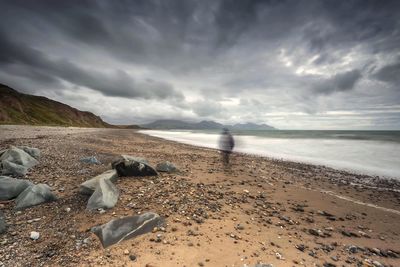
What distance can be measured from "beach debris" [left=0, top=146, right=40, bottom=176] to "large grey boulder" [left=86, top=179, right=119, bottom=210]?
4.63 metres

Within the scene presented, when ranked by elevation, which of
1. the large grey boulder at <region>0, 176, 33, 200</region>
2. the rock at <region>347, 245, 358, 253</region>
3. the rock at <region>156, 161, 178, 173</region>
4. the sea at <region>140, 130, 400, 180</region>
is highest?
the sea at <region>140, 130, 400, 180</region>

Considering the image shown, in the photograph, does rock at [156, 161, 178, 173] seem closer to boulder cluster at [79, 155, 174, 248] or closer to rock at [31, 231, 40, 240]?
boulder cluster at [79, 155, 174, 248]

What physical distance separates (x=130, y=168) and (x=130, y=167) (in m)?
0.05

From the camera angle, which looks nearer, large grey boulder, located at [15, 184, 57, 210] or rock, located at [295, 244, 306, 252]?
rock, located at [295, 244, 306, 252]

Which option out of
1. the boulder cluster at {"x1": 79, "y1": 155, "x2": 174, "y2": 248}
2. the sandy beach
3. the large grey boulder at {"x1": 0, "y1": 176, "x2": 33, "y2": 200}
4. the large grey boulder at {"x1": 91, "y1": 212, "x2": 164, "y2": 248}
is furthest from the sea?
the large grey boulder at {"x1": 0, "y1": 176, "x2": 33, "y2": 200}

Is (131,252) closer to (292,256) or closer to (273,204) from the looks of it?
(292,256)

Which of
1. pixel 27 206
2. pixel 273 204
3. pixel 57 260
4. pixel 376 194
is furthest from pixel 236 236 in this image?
pixel 376 194

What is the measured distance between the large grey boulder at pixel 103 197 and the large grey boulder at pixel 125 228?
1137 mm

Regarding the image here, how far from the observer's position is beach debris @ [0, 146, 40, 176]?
8.70 metres

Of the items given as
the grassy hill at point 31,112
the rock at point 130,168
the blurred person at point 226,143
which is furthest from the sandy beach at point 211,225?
the grassy hill at point 31,112

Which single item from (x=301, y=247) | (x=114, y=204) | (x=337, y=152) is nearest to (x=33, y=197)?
(x=114, y=204)

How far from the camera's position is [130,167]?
31.2 ft

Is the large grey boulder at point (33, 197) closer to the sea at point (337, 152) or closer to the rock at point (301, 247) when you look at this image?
the rock at point (301, 247)

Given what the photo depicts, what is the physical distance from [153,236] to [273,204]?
17.1 ft
